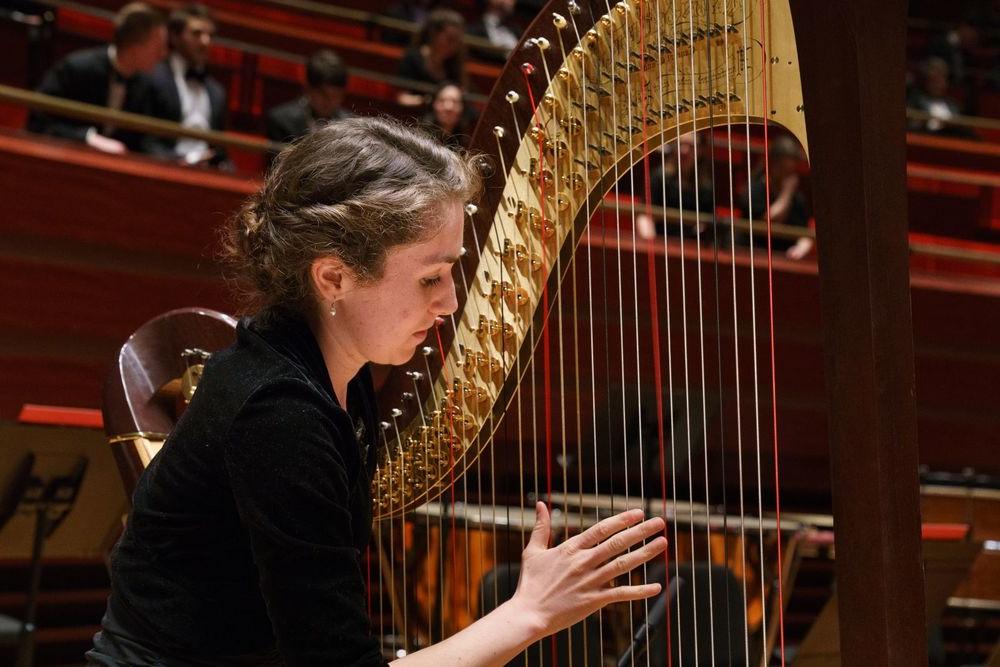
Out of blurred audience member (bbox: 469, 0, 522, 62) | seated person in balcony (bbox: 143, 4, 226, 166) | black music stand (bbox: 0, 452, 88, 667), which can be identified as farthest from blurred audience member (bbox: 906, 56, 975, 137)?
black music stand (bbox: 0, 452, 88, 667)

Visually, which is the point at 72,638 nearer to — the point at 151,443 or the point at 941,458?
the point at 151,443

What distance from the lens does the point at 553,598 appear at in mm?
1188

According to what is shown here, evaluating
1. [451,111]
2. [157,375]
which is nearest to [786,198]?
[451,111]

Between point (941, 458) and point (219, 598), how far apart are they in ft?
15.4

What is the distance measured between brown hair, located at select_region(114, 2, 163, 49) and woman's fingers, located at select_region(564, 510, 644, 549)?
375 centimetres

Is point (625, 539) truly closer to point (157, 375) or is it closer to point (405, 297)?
point (405, 297)

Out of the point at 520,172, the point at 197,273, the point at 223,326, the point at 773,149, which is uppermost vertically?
the point at 773,149

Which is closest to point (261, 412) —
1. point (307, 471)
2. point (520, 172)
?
point (307, 471)

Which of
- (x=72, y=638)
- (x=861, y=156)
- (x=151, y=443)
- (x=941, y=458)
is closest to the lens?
(x=861, y=156)

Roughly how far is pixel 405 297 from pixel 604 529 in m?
0.31

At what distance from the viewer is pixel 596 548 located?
118 cm

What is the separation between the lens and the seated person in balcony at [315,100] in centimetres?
486

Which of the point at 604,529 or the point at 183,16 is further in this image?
the point at 183,16

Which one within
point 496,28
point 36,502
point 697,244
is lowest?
point 36,502
